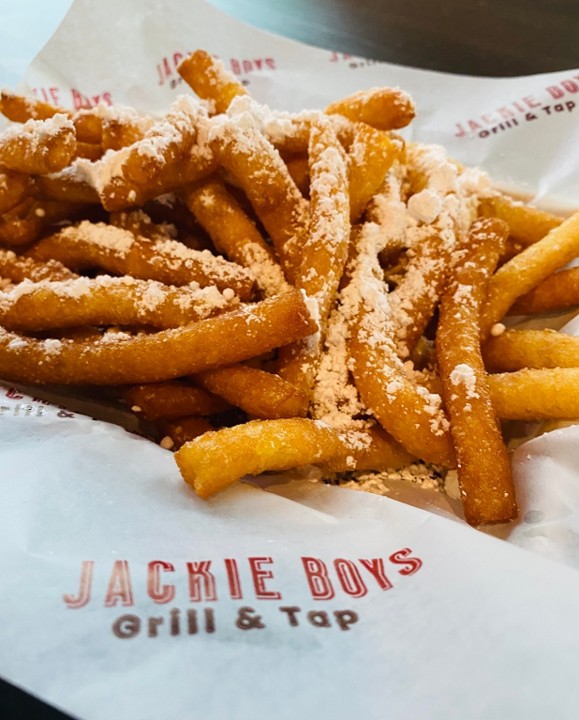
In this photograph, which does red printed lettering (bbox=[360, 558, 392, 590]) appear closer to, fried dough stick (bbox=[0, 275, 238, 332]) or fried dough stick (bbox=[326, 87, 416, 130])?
fried dough stick (bbox=[0, 275, 238, 332])

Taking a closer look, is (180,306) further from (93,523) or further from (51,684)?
(51,684)

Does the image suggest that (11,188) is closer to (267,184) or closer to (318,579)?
(267,184)

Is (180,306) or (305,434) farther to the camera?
(180,306)

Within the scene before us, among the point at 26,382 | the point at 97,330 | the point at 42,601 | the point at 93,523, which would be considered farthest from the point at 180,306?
the point at 42,601

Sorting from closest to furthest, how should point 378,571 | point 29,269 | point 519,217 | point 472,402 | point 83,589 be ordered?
1. point 83,589
2. point 378,571
3. point 472,402
4. point 29,269
5. point 519,217

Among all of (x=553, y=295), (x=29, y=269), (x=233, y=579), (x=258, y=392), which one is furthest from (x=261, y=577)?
(x=553, y=295)

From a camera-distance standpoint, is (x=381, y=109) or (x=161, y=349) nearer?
(x=161, y=349)

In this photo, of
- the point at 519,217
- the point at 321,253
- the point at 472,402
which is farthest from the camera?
the point at 519,217

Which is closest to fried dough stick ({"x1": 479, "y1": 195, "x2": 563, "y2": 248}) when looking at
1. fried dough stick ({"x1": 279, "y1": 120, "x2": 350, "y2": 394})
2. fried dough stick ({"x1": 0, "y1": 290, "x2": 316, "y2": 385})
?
fried dough stick ({"x1": 279, "y1": 120, "x2": 350, "y2": 394})
